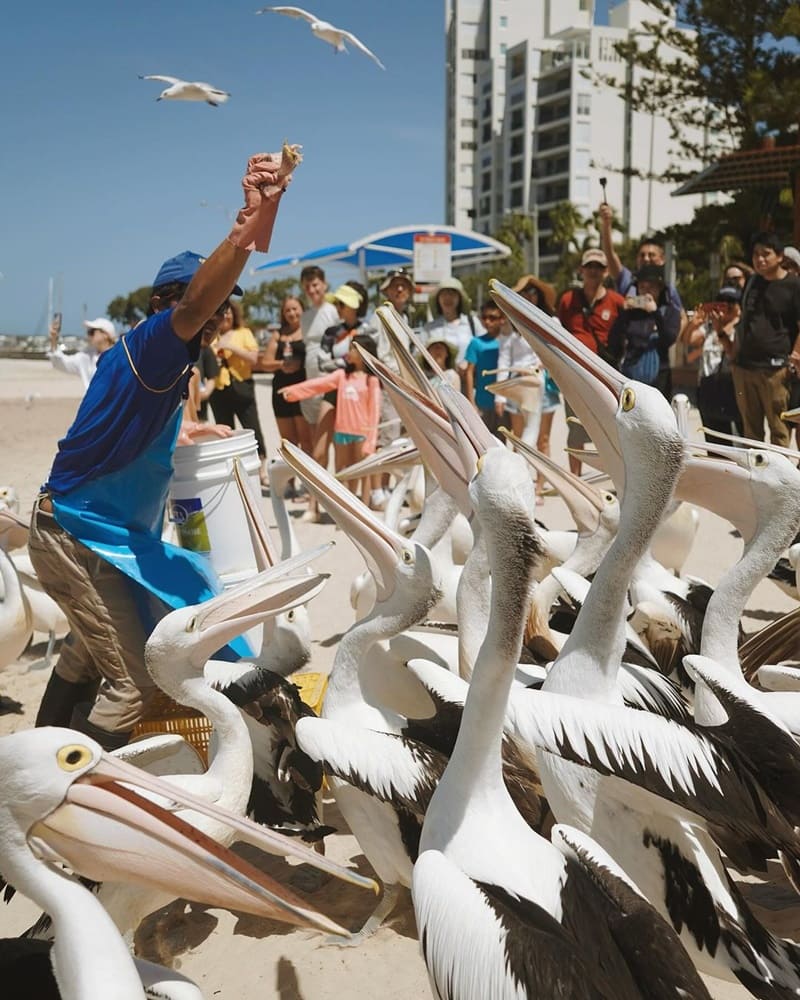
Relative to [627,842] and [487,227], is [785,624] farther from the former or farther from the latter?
[487,227]

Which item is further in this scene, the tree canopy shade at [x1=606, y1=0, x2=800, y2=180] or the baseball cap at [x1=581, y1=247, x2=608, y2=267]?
the tree canopy shade at [x1=606, y1=0, x2=800, y2=180]

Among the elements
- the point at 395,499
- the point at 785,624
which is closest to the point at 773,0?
the point at 395,499

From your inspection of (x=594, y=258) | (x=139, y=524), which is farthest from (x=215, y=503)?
(x=594, y=258)

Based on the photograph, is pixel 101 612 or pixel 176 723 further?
pixel 176 723

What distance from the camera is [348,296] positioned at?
6996mm

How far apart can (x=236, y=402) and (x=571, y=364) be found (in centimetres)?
539

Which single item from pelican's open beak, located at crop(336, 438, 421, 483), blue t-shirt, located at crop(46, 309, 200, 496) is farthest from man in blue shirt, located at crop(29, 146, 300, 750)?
pelican's open beak, located at crop(336, 438, 421, 483)

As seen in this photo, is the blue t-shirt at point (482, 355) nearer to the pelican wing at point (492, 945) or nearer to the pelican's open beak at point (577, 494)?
the pelican's open beak at point (577, 494)

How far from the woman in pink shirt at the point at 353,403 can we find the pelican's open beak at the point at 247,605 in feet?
13.7

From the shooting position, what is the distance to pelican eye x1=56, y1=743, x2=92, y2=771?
1532 millimetres

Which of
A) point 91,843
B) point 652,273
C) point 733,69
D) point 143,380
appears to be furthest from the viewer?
point 733,69

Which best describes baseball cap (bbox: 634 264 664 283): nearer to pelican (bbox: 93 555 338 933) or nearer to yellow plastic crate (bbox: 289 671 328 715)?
yellow plastic crate (bbox: 289 671 328 715)

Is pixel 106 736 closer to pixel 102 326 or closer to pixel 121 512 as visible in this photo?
pixel 121 512

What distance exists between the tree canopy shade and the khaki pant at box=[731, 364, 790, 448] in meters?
11.5
